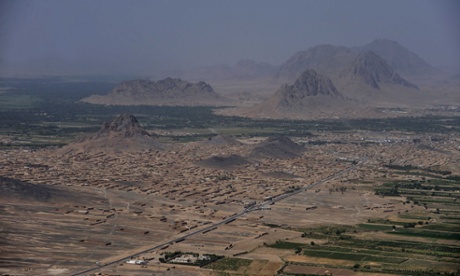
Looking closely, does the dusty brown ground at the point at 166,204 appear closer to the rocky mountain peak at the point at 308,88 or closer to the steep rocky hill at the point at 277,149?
the steep rocky hill at the point at 277,149

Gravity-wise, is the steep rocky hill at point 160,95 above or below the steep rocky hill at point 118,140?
above

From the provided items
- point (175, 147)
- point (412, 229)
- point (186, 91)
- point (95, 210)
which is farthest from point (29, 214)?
point (186, 91)

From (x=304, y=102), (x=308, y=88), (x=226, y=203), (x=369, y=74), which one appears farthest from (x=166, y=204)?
(x=369, y=74)

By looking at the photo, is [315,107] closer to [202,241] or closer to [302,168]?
[302,168]

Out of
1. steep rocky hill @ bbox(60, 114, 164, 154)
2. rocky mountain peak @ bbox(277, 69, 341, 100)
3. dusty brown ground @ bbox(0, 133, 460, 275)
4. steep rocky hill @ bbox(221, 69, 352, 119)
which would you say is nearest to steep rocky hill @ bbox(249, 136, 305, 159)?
dusty brown ground @ bbox(0, 133, 460, 275)

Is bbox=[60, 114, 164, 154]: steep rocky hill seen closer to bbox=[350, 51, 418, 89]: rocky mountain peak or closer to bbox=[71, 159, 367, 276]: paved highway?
bbox=[71, 159, 367, 276]: paved highway

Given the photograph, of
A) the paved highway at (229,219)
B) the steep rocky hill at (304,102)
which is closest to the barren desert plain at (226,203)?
the paved highway at (229,219)

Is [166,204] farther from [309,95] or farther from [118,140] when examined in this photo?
[309,95]

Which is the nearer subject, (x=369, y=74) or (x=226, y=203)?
(x=226, y=203)
